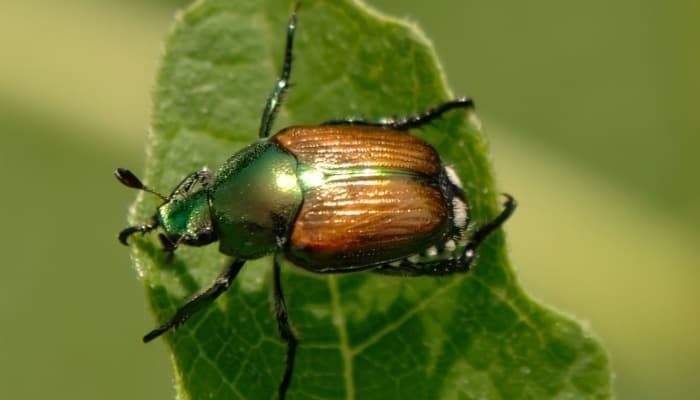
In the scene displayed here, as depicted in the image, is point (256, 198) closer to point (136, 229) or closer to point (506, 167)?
point (136, 229)

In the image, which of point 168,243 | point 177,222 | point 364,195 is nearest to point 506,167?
point 364,195

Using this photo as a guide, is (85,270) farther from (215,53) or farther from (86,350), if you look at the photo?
(215,53)

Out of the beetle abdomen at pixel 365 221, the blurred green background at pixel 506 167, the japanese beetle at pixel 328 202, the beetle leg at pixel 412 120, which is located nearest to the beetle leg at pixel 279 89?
the japanese beetle at pixel 328 202

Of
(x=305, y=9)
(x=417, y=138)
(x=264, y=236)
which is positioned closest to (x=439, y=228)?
(x=417, y=138)

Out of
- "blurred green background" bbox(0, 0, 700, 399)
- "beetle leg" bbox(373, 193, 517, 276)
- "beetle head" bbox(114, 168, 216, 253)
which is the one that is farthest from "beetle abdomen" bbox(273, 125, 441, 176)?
"blurred green background" bbox(0, 0, 700, 399)

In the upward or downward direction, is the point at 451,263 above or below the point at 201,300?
above

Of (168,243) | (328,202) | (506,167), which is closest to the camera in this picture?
(168,243)
